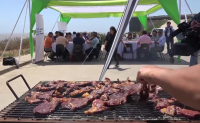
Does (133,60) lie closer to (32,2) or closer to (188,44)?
(32,2)

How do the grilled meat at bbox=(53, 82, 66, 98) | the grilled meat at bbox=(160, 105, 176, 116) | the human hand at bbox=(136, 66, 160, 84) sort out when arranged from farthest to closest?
the grilled meat at bbox=(53, 82, 66, 98)
the grilled meat at bbox=(160, 105, 176, 116)
the human hand at bbox=(136, 66, 160, 84)

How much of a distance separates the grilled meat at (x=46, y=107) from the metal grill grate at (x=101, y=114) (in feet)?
0.18

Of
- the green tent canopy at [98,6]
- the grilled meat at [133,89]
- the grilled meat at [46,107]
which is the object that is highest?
the green tent canopy at [98,6]

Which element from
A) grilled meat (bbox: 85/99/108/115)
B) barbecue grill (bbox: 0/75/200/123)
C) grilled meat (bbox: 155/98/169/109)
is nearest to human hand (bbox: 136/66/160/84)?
barbecue grill (bbox: 0/75/200/123)

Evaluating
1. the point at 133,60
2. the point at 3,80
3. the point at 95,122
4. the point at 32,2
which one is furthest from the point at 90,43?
the point at 95,122

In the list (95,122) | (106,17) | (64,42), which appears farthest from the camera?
(106,17)

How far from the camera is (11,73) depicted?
9539 mm

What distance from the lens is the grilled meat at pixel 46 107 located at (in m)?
2.96

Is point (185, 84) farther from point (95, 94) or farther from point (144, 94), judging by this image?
point (95, 94)

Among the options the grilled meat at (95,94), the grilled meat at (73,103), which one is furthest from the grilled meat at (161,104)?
the grilled meat at (73,103)

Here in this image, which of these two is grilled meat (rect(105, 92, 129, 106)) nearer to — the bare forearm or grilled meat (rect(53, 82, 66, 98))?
grilled meat (rect(53, 82, 66, 98))

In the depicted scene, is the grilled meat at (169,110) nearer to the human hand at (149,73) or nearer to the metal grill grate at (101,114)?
the metal grill grate at (101,114)

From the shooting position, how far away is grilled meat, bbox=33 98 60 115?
2956 mm

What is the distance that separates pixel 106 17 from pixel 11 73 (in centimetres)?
1119
